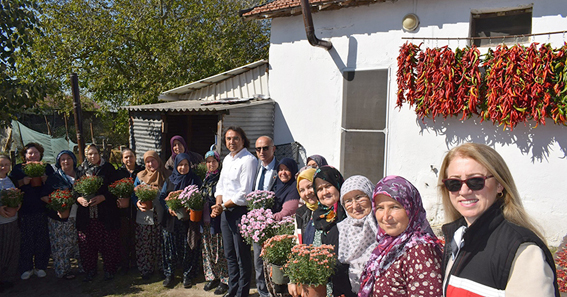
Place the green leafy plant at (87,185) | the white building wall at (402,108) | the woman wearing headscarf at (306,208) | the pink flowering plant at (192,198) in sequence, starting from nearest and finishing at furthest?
the woman wearing headscarf at (306,208) → the pink flowering plant at (192,198) → the green leafy plant at (87,185) → the white building wall at (402,108)

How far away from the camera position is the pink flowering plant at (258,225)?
3.48m

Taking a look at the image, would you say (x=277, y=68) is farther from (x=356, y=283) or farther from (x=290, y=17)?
(x=356, y=283)

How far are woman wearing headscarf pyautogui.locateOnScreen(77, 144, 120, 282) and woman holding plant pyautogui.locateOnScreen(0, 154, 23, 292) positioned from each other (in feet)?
2.27

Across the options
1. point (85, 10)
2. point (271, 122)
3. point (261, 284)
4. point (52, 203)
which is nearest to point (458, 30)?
point (271, 122)

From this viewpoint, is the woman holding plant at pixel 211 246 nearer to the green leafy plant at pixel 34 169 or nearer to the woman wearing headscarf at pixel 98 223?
the woman wearing headscarf at pixel 98 223

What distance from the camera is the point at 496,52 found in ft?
18.0

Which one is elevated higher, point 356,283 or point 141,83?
point 141,83

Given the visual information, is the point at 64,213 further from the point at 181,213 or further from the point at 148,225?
the point at 181,213

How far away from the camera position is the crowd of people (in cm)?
157

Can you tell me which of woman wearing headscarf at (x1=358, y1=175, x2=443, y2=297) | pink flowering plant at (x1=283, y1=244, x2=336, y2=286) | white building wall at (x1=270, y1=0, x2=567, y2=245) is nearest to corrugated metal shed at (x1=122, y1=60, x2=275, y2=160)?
white building wall at (x1=270, y1=0, x2=567, y2=245)

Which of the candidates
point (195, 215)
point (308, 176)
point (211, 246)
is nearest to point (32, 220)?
point (195, 215)

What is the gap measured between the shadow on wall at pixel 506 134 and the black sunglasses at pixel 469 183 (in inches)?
183

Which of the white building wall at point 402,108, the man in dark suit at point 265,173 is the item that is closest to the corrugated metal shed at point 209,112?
the white building wall at point 402,108

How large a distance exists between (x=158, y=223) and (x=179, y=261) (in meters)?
0.55
